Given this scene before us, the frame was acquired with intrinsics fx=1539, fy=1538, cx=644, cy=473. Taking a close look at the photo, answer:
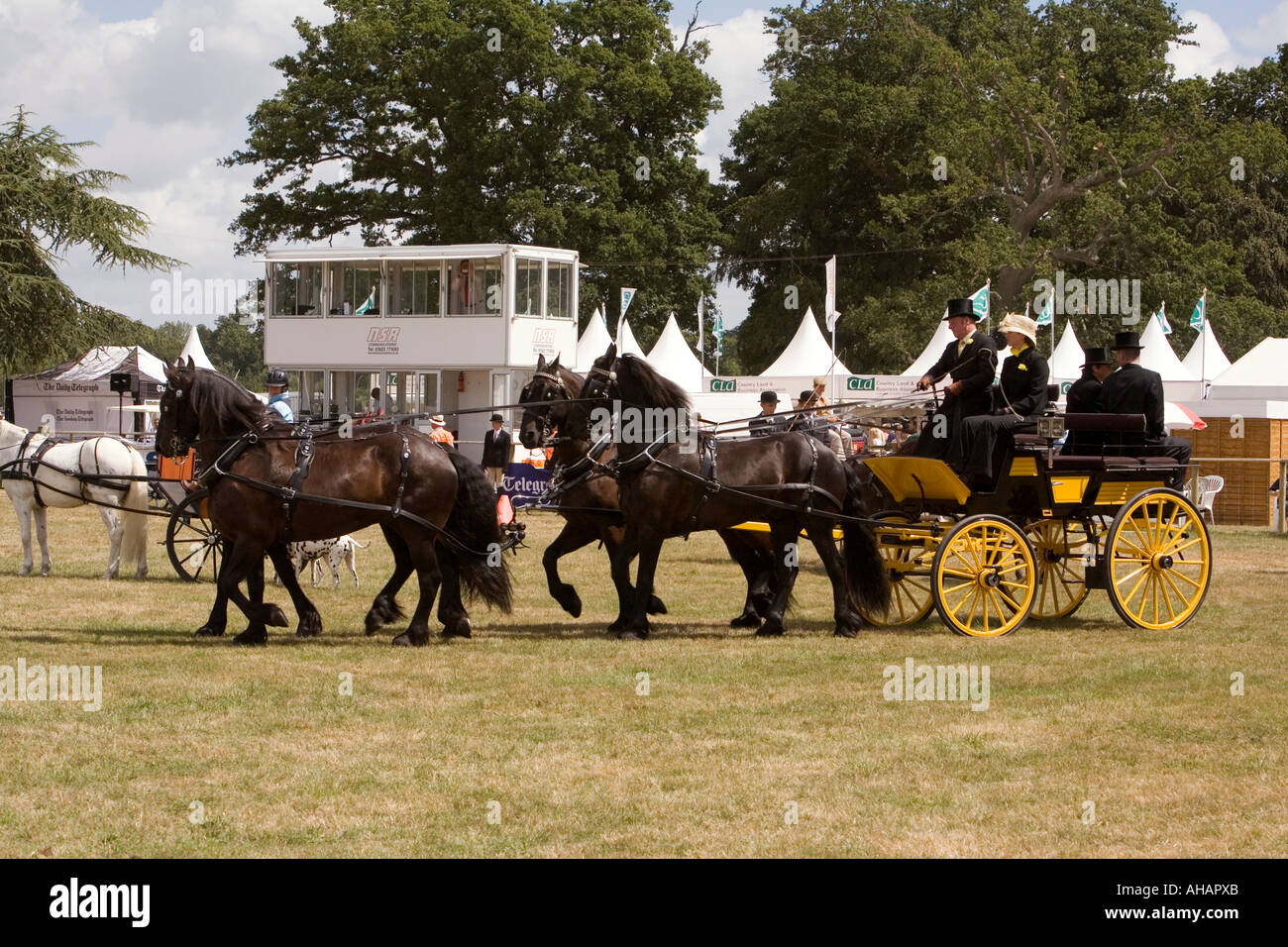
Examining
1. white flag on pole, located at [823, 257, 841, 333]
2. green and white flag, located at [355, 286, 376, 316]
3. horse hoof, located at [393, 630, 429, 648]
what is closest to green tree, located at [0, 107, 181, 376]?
green and white flag, located at [355, 286, 376, 316]

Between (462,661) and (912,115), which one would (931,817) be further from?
(912,115)

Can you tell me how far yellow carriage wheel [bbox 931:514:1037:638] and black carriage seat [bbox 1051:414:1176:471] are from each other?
0.73 m

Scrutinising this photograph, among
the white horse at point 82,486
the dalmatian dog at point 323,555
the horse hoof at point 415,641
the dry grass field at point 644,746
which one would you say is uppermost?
the white horse at point 82,486

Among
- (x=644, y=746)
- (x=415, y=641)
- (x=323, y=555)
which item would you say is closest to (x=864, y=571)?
(x=415, y=641)

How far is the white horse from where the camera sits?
16.2m

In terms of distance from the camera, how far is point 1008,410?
11883 mm

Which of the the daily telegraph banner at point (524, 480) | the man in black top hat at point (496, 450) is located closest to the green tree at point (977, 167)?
the the daily telegraph banner at point (524, 480)

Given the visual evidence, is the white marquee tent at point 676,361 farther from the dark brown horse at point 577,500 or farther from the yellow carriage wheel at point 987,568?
the yellow carriage wheel at point 987,568

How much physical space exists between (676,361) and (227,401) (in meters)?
23.7

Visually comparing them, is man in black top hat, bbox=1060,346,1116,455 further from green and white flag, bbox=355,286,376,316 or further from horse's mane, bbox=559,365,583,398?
green and white flag, bbox=355,286,376,316

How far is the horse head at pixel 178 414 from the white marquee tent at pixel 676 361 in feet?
73.8

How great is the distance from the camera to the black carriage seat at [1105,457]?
1202 cm

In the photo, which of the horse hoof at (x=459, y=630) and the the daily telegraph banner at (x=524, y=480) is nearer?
the horse hoof at (x=459, y=630)

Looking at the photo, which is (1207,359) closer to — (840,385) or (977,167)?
(840,385)
